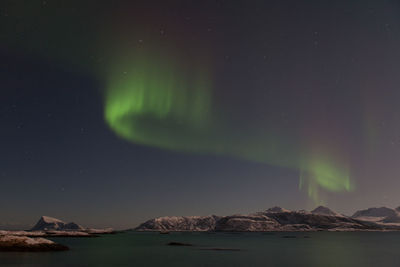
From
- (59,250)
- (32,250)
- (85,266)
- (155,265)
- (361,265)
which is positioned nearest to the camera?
(85,266)

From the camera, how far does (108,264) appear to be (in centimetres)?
6469

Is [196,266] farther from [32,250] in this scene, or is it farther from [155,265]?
[32,250]

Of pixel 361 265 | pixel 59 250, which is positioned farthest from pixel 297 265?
pixel 59 250

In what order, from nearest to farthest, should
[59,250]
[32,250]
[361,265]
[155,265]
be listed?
[155,265] → [361,265] → [32,250] → [59,250]

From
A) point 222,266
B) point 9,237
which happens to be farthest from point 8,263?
point 222,266

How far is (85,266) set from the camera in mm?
59094

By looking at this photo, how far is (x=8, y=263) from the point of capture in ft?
198

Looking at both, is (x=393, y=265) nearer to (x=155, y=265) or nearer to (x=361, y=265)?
(x=361, y=265)

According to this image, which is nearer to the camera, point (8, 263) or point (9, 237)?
point (8, 263)

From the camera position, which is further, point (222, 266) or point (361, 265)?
point (361, 265)

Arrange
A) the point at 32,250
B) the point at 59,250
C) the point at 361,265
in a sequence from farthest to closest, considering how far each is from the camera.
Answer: the point at 59,250, the point at 32,250, the point at 361,265

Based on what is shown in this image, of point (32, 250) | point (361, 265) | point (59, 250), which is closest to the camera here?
point (361, 265)

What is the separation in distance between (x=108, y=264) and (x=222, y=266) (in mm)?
23900

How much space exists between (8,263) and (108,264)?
62.0 feet
